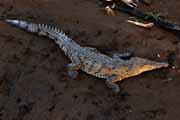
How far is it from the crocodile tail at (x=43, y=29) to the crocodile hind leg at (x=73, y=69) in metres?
0.49

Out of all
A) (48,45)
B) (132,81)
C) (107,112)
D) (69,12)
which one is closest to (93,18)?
(69,12)

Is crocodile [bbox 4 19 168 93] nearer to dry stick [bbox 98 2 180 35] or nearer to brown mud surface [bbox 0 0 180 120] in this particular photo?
brown mud surface [bbox 0 0 180 120]

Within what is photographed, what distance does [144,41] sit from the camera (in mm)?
6352

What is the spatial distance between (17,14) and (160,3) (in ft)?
7.66

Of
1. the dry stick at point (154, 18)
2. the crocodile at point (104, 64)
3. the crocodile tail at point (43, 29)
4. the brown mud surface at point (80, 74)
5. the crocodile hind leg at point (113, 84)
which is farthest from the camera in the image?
the dry stick at point (154, 18)

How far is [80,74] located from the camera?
5918 mm

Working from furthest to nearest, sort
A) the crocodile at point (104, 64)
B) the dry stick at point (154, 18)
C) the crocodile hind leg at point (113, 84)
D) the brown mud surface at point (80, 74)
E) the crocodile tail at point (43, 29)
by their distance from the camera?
the dry stick at point (154, 18), the crocodile tail at point (43, 29), the crocodile at point (104, 64), the crocodile hind leg at point (113, 84), the brown mud surface at point (80, 74)

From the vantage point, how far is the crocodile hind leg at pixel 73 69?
5.82 meters

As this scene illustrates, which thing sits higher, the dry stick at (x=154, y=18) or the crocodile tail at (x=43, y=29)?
the dry stick at (x=154, y=18)

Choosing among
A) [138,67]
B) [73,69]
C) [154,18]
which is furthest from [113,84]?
[154,18]

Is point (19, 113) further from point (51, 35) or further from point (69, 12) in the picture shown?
point (69, 12)

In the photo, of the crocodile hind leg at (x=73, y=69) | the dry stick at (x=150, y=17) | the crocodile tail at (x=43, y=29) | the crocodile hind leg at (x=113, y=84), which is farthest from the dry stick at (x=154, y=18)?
the crocodile hind leg at (x=73, y=69)

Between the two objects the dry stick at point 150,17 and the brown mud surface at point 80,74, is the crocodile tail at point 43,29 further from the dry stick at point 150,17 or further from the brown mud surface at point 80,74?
the dry stick at point 150,17

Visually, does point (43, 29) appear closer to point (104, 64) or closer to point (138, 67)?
point (104, 64)
